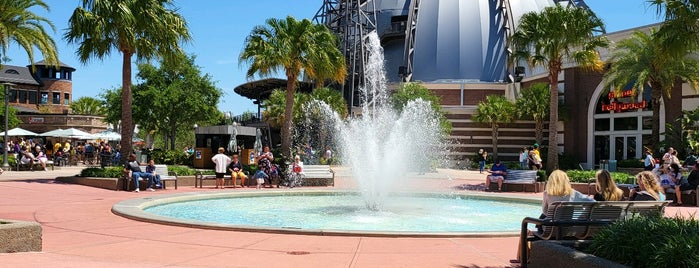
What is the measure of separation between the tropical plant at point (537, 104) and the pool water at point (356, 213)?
2846 cm

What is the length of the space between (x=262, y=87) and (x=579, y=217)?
66.9 m

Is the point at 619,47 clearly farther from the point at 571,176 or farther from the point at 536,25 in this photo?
the point at 571,176

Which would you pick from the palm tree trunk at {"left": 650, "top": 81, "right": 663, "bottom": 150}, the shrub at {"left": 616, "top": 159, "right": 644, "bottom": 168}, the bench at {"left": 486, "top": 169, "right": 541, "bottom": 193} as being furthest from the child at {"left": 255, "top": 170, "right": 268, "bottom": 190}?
the shrub at {"left": 616, "top": 159, "right": 644, "bottom": 168}

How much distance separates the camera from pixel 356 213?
14.6 m

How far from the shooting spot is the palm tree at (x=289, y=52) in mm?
28734

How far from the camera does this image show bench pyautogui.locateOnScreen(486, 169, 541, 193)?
2288 centimetres

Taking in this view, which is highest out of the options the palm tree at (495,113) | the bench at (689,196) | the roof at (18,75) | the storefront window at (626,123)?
the roof at (18,75)

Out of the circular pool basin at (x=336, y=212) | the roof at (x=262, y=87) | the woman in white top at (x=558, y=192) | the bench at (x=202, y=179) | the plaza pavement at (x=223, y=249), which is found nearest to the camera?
the plaza pavement at (x=223, y=249)

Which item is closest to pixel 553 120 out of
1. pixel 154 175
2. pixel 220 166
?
pixel 220 166

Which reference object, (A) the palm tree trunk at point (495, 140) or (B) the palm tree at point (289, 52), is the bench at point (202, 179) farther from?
(A) the palm tree trunk at point (495, 140)

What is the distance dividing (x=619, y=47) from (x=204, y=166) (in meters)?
24.2

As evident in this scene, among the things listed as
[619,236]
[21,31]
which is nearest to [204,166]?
[21,31]

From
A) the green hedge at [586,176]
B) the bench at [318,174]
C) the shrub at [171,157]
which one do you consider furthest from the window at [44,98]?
the green hedge at [586,176]

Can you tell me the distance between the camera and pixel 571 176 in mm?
24469
